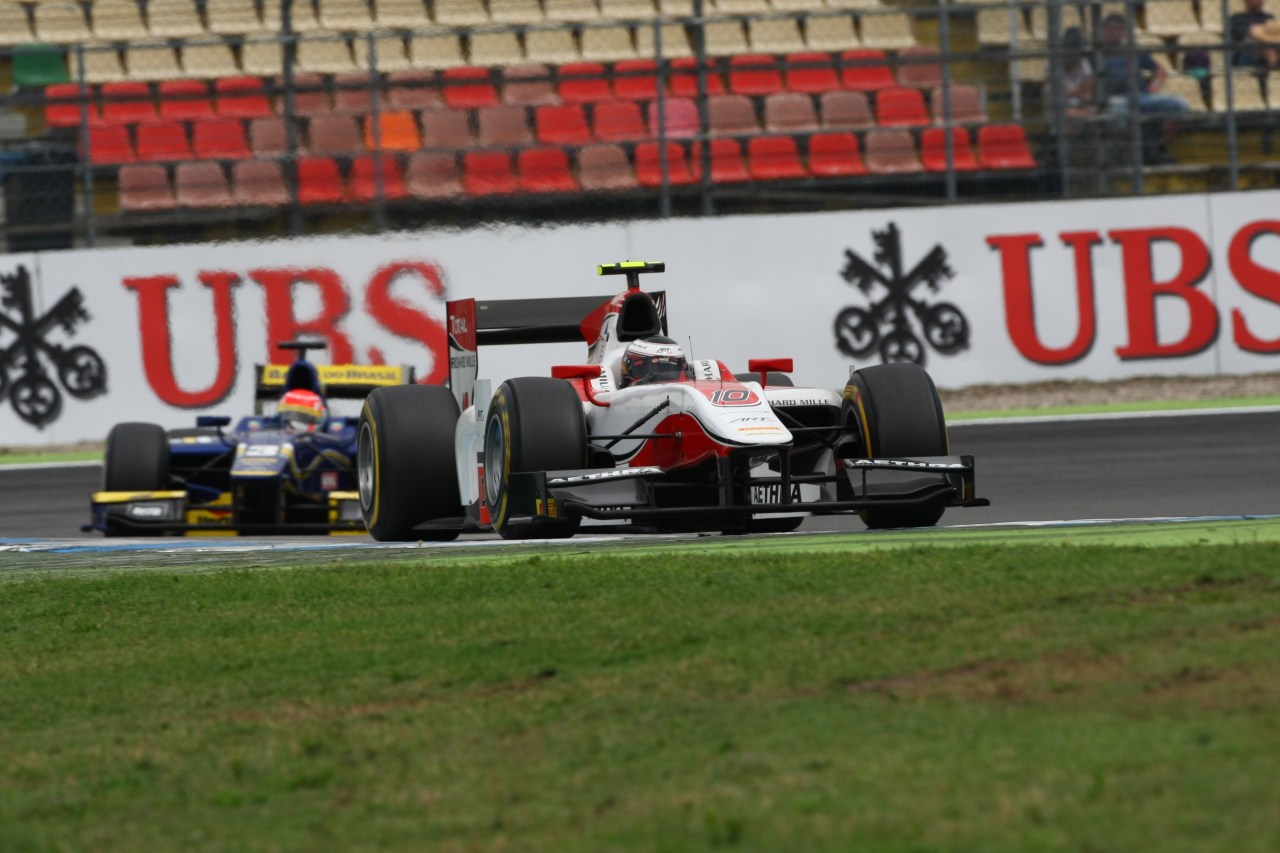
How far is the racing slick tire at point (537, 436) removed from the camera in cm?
888

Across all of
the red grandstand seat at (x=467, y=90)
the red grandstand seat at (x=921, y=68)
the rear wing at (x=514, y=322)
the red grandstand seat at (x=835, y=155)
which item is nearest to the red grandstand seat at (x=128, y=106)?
the red grandstand seat at (x=467, y=90)

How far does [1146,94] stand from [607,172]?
5630 millimetres

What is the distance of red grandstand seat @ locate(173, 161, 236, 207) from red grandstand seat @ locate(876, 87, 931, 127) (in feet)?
21.8

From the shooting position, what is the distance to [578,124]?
19250mm

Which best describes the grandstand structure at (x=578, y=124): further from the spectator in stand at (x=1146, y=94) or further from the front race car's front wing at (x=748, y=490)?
the front race car's front wing at (x=748, y=490)

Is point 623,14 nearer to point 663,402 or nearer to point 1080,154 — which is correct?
point 1080,154

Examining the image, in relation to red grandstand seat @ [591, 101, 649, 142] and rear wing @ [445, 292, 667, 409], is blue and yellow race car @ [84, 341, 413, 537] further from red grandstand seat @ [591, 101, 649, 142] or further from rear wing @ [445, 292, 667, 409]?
red grandstand seat @ [591, 101, 649, 142]

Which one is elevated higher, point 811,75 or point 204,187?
point 811,75

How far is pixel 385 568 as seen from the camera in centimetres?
815

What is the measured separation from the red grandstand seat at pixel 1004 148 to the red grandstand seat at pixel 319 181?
6493 millimetres

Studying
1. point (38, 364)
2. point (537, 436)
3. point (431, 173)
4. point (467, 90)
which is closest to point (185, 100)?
A: point (431, 173)

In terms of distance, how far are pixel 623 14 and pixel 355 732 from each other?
1769 centimetres

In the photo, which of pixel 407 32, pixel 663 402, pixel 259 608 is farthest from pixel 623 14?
pixel 259 608

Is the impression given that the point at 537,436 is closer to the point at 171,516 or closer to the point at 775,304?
the point at 171,516
